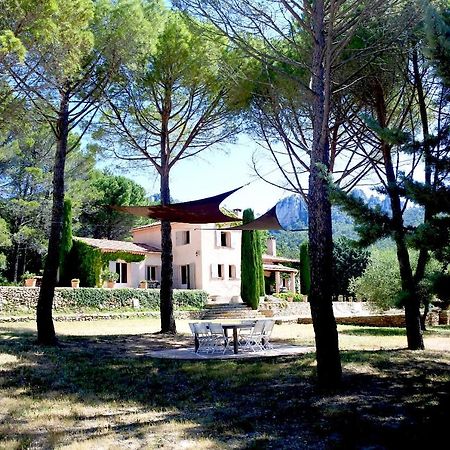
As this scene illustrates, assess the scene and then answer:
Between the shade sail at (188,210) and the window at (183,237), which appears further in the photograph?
the window at (183,237)

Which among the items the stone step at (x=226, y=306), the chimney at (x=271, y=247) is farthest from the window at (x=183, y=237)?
the chimney at (x=271, y=247)

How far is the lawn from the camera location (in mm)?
4535

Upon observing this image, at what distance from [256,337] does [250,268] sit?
640 inches

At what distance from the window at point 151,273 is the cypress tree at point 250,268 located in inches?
219

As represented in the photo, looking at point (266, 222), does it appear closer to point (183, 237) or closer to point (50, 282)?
point (50, 282)

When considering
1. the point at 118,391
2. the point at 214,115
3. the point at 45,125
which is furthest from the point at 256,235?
the point at 118,391

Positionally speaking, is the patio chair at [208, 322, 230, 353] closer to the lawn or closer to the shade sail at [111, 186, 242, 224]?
the lawn

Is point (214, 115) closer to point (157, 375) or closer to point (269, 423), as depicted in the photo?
point (157, 375)

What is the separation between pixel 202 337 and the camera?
995cm

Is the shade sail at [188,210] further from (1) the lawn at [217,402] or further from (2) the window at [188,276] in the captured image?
(2) the window at [188,276]

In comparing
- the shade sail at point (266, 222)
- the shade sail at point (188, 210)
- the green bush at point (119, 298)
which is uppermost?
the shade sail at point (188, 210)

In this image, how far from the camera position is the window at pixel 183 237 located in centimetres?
2906

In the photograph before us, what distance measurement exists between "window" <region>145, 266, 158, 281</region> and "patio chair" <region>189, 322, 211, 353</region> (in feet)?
60.8

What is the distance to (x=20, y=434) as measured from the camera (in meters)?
4.70
